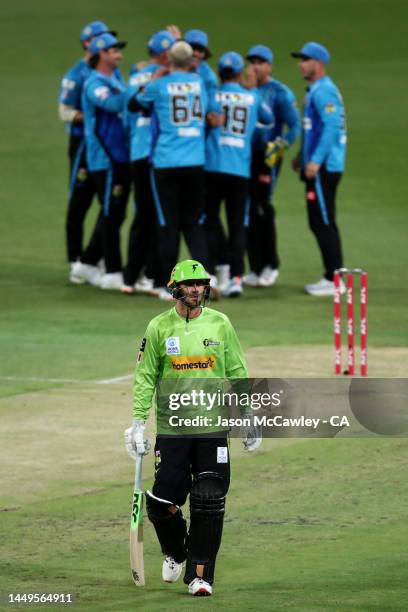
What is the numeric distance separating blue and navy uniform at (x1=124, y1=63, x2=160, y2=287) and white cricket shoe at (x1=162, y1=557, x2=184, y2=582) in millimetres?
10175

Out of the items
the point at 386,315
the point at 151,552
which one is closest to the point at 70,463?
the point at 151,552

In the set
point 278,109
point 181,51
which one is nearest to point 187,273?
point 181,51

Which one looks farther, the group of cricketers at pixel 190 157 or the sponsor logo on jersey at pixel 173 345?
the group of cricketers at pixel 190 157

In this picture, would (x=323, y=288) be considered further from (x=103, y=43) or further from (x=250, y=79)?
(x=103, y=43)

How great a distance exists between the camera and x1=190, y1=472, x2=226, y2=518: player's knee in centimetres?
902

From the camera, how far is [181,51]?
59.7 feet

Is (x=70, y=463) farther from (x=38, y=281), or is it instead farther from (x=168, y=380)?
(x=38, y=281)

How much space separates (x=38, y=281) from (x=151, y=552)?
11.7 meters

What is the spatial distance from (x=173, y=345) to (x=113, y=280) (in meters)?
11.4

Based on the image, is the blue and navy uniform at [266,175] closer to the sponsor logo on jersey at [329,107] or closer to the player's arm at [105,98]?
the sponsor logo on jersey at [329,107]

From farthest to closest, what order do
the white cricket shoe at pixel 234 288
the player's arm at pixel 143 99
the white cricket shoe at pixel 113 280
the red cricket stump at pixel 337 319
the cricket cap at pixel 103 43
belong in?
the white cricket shoe at pixel 113 280
the white cricket shoe at pixel 234 288
the cricket cap at pixel 103 43
the player's arm at pixel 143 99
the red cricket stump at pixel 337 319

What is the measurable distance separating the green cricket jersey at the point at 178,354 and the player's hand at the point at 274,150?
11.1m

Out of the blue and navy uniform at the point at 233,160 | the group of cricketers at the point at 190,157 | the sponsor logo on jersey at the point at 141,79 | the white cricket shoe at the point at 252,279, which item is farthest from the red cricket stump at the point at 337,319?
the white cricket shoe at the point at 252,279

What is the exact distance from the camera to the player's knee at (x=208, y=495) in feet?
29.6
